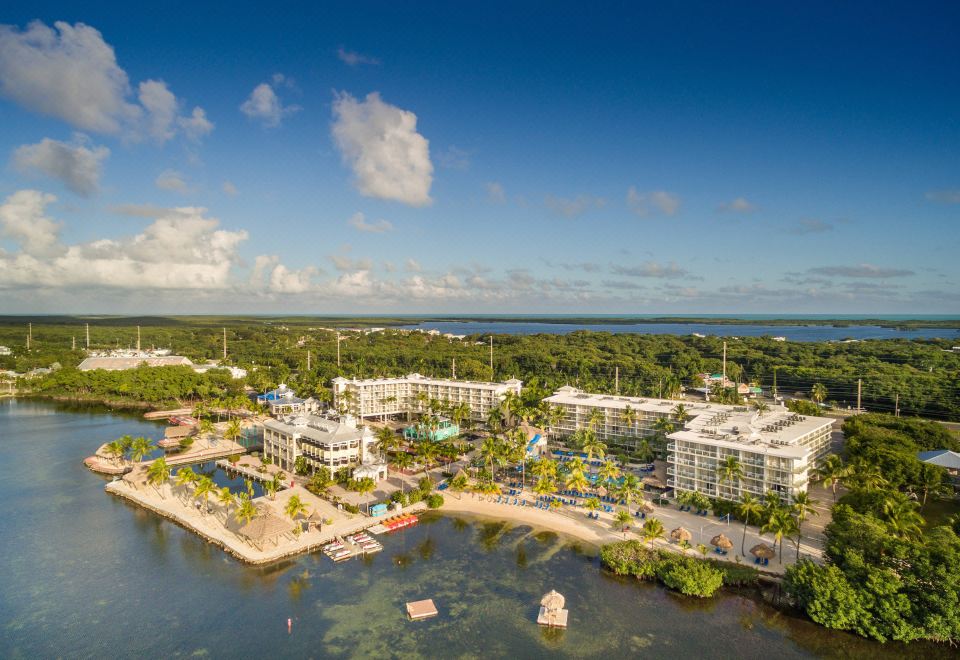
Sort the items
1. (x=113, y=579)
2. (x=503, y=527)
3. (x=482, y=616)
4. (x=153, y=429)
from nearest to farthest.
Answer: (x=482, y=616) → (x=113, y=579) → (x=503, y=527) → (x=153, y=429)

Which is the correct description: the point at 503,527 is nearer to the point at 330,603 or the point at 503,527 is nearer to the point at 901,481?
the point at 330,603

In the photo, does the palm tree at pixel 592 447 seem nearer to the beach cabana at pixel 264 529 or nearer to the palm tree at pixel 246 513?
the beach cabana at pixel 264 529

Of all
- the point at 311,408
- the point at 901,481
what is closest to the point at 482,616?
the point at 901,481

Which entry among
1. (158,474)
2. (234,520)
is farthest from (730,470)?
(158,474)

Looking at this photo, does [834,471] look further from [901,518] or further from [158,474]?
[158,474]

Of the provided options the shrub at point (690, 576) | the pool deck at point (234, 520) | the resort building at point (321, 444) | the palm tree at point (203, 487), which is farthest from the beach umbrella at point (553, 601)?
the palm tree at point (203, 487)

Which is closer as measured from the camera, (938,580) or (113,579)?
(938,580)
